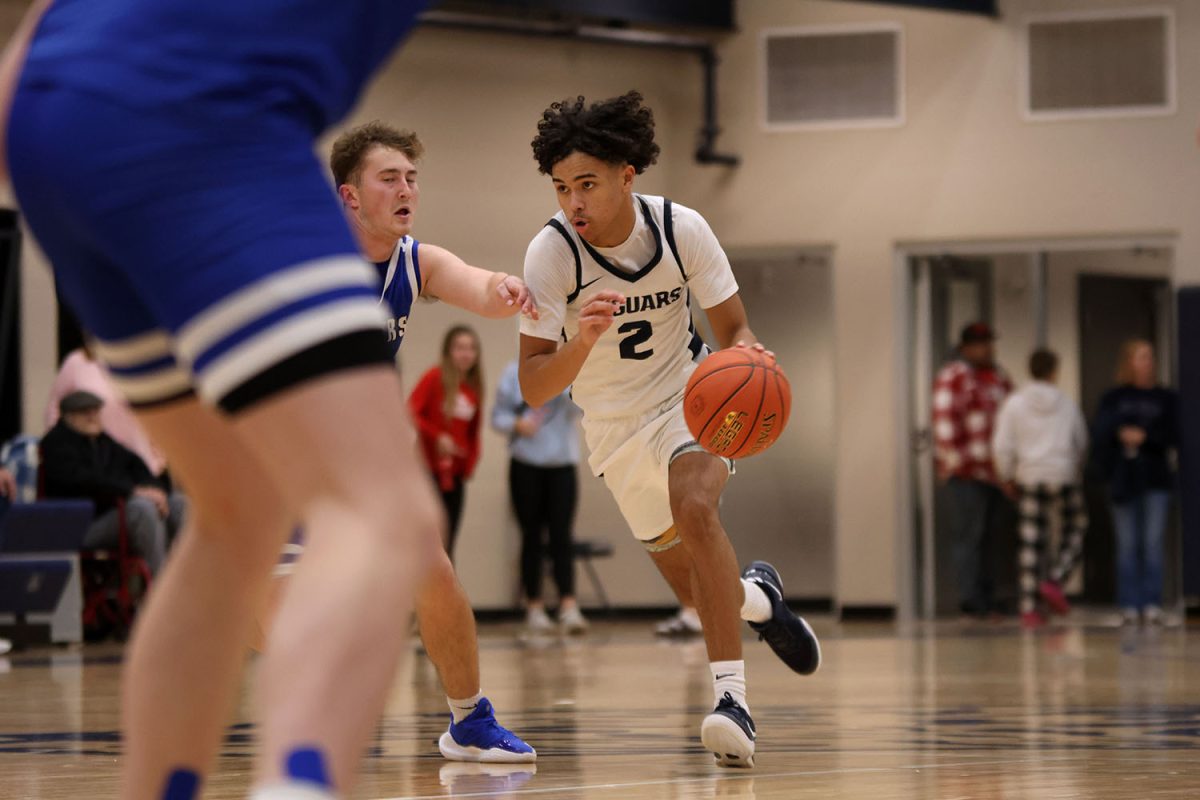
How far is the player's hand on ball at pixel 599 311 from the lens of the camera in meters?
3.85

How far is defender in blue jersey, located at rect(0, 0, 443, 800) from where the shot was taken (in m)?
1.55

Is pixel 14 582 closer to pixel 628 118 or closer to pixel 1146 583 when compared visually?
pixel 628 118

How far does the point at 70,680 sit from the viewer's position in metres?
7.16

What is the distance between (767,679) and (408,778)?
3445mm

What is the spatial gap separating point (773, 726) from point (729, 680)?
3.26 ft

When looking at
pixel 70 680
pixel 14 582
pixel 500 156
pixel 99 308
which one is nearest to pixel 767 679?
pixel 70 680

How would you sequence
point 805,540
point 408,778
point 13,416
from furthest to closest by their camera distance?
point 805,540 < point 13,416 < point 408,778

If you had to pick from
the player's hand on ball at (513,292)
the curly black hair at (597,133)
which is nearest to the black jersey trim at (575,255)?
the curly black hair at (597,133)

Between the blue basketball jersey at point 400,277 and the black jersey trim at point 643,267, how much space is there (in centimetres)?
53

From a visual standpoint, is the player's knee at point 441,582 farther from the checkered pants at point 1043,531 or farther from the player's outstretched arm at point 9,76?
the checkered pants at point 1043,531

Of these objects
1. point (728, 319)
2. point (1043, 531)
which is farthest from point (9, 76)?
point (1043, 531)

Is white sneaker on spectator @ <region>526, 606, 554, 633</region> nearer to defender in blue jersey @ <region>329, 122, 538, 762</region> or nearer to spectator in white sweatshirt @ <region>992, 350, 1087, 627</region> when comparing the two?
spectator in white sweatshirt @ <region>992, 350, 1087, 627</region>

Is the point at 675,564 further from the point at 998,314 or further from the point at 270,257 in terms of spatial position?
the point at 998,314

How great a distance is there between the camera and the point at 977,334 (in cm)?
1216
